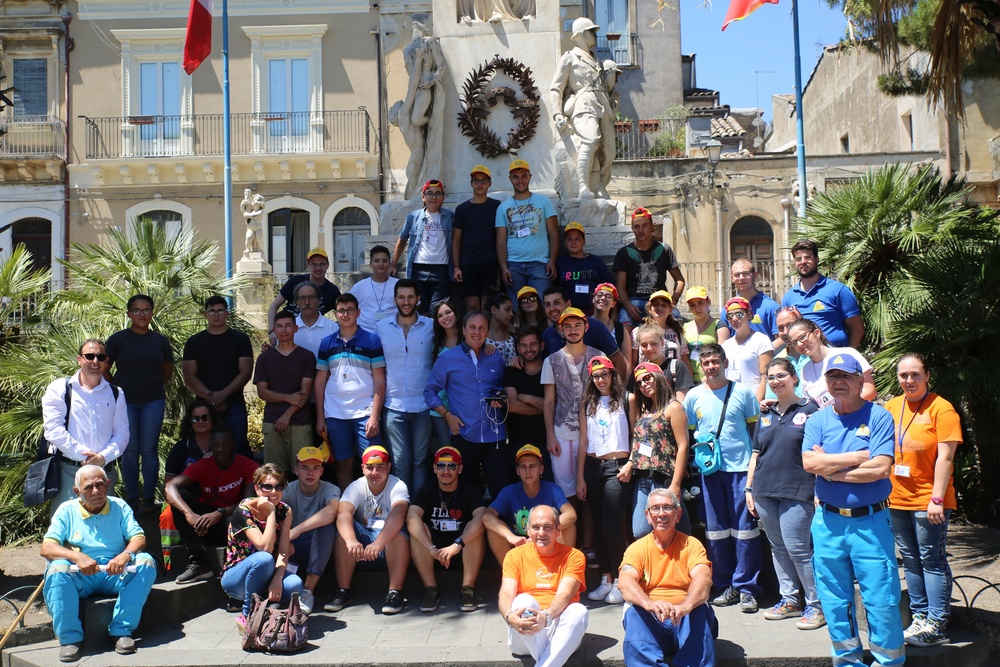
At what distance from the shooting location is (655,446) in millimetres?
6590

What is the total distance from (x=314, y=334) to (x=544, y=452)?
2255 millimetres

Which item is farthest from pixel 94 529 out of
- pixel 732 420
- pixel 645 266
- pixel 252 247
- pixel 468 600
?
pixel 252 247

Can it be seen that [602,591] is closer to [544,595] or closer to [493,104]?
[544,595]

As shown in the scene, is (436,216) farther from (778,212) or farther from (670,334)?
(778,212)

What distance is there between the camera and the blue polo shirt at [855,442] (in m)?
5.43

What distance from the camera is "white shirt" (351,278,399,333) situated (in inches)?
337

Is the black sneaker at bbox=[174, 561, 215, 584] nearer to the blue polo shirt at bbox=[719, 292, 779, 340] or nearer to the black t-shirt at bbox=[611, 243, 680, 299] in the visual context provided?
the black t-shirt at bbox=[611, 243, 680, 299]

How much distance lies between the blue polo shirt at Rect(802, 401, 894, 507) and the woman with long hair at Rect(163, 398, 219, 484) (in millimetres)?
4266

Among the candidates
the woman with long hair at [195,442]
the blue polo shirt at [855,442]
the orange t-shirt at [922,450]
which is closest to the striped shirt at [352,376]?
the woman with long hair at [195,442]

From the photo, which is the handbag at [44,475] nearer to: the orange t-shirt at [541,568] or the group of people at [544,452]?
the group of people at [544,452]

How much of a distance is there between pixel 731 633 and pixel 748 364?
1.94 m

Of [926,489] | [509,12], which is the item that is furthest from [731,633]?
[509,12]

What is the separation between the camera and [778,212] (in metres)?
26.1

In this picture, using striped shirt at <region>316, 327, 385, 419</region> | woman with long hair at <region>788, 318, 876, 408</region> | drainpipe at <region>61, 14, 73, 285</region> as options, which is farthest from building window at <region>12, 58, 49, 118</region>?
woman with long hair at <region>788, 318, 876, 408</region>
